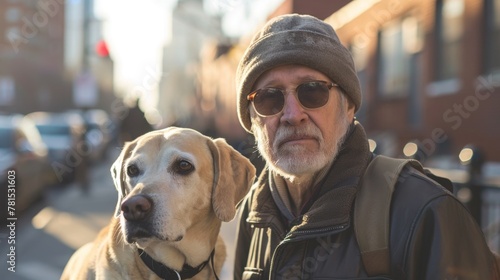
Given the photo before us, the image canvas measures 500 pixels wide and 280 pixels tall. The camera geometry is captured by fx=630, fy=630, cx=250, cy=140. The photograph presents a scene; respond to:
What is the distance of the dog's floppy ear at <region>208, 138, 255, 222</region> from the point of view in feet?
10.8

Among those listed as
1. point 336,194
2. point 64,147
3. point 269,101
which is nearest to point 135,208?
point 269,101

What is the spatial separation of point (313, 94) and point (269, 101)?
0.22 meters

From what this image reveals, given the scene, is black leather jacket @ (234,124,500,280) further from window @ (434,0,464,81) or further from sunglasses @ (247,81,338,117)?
window @ (434,0,464,81)

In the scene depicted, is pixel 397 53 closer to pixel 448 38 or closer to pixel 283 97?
pixel 448 38

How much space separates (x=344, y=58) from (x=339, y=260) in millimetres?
974

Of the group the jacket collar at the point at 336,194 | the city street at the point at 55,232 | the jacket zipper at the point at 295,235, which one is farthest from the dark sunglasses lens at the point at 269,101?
the city street at the point at 55,232

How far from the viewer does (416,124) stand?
14.4 m

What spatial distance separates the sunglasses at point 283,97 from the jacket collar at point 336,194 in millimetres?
250

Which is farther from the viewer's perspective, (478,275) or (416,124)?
(416,124)

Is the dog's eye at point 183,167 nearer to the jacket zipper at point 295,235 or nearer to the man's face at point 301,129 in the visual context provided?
the man's face at point 301,129

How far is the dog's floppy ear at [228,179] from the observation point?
331 cm

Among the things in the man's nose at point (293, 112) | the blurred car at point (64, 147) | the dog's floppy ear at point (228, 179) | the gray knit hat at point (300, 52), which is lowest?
the blurred car at point (64, 147)

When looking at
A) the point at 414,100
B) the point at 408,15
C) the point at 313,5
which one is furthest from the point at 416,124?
the point at 313,5

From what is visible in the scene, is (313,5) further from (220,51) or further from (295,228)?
(220,51)
